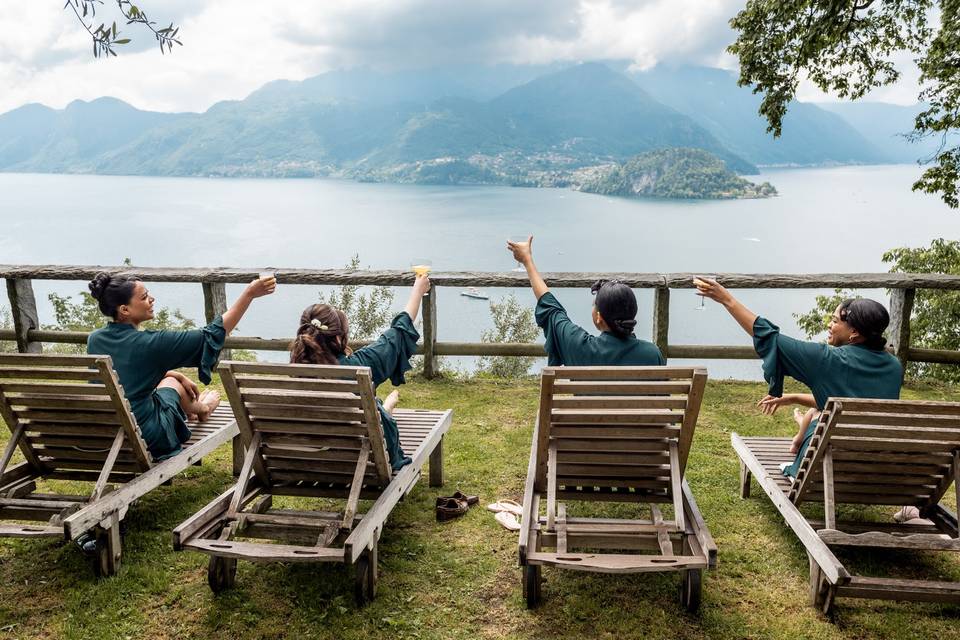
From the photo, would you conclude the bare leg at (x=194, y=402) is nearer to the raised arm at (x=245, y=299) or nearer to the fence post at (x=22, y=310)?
the raised arm at (x=245, y=299)

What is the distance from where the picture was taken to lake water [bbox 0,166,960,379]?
53.7 m

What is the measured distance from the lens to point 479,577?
11.3 feet

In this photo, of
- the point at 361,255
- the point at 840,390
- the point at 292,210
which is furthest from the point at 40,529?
the point at 292,210

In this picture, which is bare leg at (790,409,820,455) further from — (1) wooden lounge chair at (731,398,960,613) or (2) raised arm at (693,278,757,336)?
(2) raised arm at (693,278,757,336)

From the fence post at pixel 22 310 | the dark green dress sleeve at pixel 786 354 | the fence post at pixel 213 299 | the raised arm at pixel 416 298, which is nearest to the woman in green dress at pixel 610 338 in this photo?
the dark green dress sleeve at pixel 786 354

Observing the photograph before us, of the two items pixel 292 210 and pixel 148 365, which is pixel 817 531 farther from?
pixel 292 210

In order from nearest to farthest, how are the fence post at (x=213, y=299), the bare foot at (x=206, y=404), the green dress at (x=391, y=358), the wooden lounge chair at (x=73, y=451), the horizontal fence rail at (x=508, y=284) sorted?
the wooden lounge chair at (x=73, y=451) < the green dress at (x=391, y=358) < the bare foot at (x=206, y=404) < the horizontal fence rail at (x=508, y=284) < the fence post at (x=213, y=299)

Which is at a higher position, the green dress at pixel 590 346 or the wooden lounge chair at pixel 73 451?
the green dress at pixel 590 346

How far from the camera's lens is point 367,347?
11.5 ft

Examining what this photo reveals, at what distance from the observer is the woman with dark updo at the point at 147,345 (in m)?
3.74

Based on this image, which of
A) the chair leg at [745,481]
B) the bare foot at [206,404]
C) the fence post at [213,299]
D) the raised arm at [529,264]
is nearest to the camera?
the raised arm at [529,264]

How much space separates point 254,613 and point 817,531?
2.70m

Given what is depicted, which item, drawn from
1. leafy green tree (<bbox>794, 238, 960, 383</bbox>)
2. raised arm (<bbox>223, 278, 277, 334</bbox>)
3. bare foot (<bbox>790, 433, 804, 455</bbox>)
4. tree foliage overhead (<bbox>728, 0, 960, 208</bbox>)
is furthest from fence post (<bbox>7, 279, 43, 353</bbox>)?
leafy green tree (<bbox>794, 238, 960, 383</bbox>)

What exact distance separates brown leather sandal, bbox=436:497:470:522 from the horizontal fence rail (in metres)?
2.40
